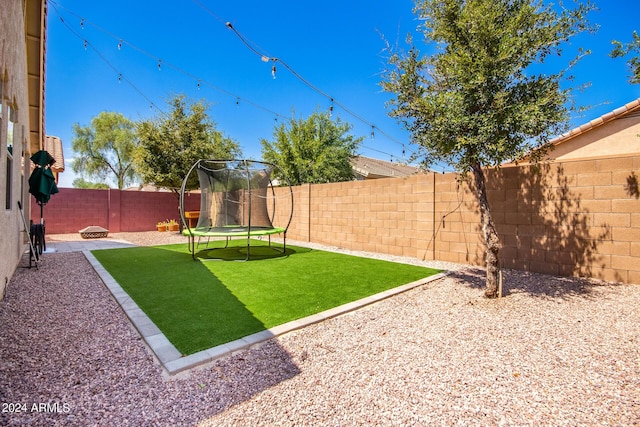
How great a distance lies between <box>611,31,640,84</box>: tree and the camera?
331cm

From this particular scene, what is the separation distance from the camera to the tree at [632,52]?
10.9 feet

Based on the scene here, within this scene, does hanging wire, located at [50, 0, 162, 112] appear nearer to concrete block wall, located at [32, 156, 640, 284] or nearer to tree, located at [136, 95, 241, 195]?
tree, located at [136, 95, 241, 195]

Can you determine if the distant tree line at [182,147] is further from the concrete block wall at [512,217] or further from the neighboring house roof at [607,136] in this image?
the neighboring house roof at [607,136]

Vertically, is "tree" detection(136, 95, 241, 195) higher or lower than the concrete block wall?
higher

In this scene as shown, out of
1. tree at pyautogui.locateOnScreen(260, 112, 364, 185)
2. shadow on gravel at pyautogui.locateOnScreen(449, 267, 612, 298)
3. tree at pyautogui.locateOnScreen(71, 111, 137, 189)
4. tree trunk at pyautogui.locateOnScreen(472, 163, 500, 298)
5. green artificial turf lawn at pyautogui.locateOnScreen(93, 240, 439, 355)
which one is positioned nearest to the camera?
green artificial turf lawn at pyautogui.locateOnScreen(93, 240, 439, 355)

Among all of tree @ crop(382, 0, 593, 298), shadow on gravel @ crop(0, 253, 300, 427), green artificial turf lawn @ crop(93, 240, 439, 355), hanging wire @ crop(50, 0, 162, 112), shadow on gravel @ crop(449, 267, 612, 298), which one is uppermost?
hanging wire @ crop(50, 0, 162, 112)

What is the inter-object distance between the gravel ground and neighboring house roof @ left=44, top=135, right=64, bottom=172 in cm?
765

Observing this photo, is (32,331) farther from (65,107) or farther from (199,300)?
(65,107)

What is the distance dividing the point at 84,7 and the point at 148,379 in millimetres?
8517

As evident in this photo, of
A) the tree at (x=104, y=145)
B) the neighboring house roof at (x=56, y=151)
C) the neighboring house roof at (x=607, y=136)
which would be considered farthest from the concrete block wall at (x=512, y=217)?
the tree at (x=104, y=145)

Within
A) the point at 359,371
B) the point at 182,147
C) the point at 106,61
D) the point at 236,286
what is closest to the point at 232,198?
the point at 182,147

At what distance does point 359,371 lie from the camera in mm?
2150

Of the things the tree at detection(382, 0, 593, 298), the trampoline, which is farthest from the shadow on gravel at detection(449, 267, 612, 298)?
the trampoline

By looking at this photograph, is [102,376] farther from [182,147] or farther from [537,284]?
[182,147]
